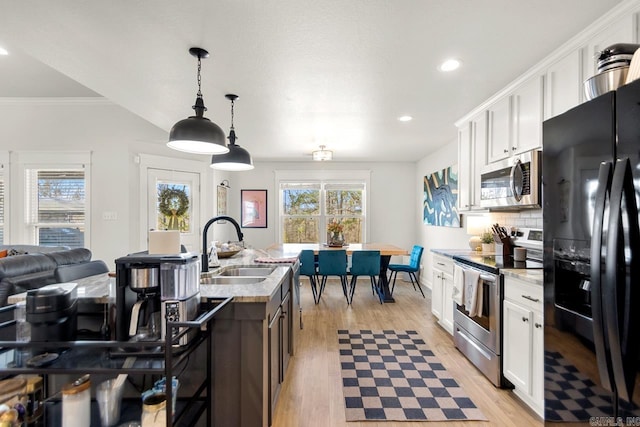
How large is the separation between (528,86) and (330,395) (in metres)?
2.85

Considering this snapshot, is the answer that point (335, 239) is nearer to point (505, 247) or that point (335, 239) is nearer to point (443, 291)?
point (443, 291)

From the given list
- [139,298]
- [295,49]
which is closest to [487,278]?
[295,49]

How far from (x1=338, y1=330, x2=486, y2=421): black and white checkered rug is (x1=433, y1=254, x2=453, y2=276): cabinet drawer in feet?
2.63

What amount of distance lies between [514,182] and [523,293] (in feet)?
3.06

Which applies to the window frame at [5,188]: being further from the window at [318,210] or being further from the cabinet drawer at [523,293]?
the cabinet drawer at [523,293]

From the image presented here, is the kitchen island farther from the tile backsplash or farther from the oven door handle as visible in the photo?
the tile backsplash

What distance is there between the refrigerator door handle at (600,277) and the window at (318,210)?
17.2ft

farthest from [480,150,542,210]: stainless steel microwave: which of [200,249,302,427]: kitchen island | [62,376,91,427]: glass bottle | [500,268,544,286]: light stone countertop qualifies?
[62,376,91,427]: glass bottle

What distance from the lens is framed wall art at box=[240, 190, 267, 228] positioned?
6.26 meters

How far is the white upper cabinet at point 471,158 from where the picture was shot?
3.00 meters

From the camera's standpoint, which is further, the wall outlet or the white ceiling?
the wall outlet

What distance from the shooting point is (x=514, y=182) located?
2.38 meters

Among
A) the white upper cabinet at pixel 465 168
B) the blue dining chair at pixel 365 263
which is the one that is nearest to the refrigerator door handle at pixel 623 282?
the white upper cabinet at pixel 465 168

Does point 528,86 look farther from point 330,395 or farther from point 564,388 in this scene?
point 330,395
